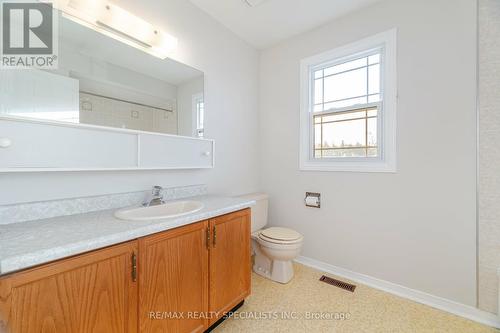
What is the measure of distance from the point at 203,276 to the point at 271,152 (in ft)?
5.41

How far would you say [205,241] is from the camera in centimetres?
127

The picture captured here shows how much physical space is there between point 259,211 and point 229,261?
3.08 feet

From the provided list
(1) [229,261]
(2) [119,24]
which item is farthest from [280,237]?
(2) [119,24]

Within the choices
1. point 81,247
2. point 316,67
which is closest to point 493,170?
point 316,67

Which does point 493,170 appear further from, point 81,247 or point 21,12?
point 21,12

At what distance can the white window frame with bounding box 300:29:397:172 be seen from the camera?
1.78 meters

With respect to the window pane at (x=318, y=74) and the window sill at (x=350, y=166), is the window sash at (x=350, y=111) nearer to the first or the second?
the window sill at (x=350, y=166)

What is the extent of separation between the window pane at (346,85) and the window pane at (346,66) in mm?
42

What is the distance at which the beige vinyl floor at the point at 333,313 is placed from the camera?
142 centimetres

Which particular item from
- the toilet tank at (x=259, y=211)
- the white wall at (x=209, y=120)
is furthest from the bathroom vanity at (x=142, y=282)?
the toilet tank at (x=259, y=211)

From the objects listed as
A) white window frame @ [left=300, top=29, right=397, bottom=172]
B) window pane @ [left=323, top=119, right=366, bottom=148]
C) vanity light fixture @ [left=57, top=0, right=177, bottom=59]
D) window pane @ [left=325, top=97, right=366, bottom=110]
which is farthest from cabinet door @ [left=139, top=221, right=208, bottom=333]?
window pane @ [left=325, top=97, right=366, bottom=110]

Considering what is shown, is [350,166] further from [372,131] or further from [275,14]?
[275,14]

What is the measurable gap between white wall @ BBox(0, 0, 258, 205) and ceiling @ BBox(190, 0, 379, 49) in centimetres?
11

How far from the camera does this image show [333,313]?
1.56m
